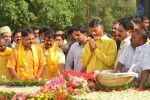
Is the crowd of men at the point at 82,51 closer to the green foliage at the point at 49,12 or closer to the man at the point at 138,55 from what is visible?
the man at the point at 138,55

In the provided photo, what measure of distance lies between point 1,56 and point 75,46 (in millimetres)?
1645

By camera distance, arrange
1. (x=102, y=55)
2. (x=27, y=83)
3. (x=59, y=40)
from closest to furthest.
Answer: (x=102, y=55)
(x=27, y=83)
(x=59, y=40)

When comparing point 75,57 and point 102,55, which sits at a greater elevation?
point 102,55

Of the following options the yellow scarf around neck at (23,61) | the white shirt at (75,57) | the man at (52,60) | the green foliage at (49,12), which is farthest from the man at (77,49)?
the green foliage at (49,12)

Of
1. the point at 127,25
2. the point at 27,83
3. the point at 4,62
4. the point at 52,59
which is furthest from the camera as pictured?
the point at 4,62

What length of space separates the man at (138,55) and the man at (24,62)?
2.54m

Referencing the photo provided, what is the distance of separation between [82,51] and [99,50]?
140 cm

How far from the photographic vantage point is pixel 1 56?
11.0m

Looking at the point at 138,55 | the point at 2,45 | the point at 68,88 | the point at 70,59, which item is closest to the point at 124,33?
the point at 138,55

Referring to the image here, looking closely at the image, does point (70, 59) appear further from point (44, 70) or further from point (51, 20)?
point (51, 20)

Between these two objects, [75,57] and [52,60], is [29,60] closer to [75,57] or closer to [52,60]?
[52,60]

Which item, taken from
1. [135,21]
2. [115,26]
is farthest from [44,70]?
[135,21]

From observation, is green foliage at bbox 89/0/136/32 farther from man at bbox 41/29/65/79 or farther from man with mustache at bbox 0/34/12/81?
man with mustache at bbox 0/34/12/81

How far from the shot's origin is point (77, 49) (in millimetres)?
10703
